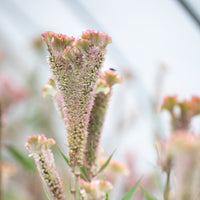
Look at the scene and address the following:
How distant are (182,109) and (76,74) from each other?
0.31 meters

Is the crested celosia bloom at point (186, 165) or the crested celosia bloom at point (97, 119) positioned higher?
the crested celosia bloom at point (97, 119)

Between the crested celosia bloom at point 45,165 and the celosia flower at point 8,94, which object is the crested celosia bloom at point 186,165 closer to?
the crested celosia bloom at point 45,165

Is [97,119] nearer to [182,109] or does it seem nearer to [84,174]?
[84,174]

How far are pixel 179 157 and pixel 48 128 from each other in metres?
1.96

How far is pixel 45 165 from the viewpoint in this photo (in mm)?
540

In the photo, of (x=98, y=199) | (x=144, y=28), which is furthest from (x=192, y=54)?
(x=98, y=199)

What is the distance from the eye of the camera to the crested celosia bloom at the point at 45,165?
53 cm

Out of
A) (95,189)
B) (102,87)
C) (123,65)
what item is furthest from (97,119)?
(123,65)

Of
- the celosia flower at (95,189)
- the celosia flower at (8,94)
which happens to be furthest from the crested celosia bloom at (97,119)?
the celosia flower at (8,94)

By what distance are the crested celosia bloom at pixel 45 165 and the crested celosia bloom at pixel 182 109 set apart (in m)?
0.33

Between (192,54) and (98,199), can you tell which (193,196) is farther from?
(192,54)

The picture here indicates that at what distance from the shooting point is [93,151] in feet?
1.99

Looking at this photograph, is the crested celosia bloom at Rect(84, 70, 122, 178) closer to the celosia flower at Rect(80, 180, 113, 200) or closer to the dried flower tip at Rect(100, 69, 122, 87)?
the dried flower tip at Rect(100, 69, 122, 87)

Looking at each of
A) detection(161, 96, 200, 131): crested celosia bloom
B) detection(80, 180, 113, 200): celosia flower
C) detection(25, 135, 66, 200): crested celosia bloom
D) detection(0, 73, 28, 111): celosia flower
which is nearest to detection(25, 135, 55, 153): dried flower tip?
detection(25, 135, 66, 200): crested celosia bloom
